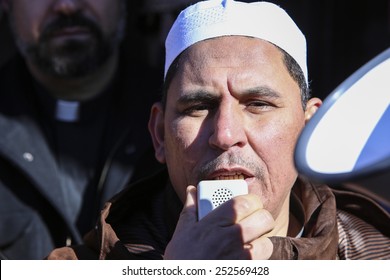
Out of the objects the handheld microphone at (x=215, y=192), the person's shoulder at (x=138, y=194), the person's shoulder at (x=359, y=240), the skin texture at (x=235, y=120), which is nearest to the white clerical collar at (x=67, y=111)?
the person's shoulder at (x=138, y=194)

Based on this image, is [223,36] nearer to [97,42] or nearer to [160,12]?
[97,42]

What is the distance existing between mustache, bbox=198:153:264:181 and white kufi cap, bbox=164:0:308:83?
1.33 feet

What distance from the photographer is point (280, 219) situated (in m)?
2.54

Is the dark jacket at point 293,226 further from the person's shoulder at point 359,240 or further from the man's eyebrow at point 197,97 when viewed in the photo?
the man's eyebrow at point 197,97

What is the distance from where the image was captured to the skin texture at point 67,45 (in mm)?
4262

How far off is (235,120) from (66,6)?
84.3 inches

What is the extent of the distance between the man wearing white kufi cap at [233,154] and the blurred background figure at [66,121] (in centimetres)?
116

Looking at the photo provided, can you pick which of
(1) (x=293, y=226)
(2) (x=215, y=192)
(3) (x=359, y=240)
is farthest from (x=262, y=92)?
(3) (x=359, y=240)

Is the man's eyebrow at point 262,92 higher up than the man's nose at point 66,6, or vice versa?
the man's eyebrow at point 262,92

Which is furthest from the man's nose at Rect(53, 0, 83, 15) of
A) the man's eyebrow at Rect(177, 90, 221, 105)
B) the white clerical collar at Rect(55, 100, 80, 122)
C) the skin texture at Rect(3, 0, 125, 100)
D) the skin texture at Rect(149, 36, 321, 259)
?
the man's eyebrow at Rect(177, 90, 221, 105)

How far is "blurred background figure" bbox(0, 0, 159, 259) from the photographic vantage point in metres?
3.78

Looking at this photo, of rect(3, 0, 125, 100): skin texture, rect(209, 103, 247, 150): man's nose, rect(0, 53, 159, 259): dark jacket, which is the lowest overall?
rect(0, 53, 159, 259): dark jacket

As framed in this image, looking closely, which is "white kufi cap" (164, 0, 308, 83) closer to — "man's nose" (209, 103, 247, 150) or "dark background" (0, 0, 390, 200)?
"man's nose" (209, 103, 247, 150)

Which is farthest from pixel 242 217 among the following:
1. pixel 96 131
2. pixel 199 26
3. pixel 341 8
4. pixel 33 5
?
pixel 341 8
